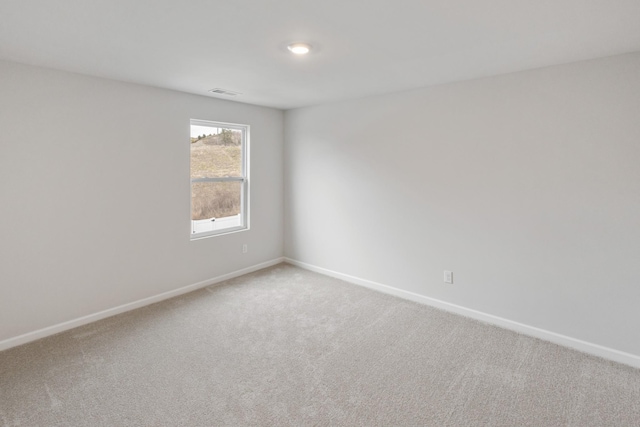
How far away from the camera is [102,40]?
2.26m

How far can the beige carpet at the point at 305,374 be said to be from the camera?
2045mm

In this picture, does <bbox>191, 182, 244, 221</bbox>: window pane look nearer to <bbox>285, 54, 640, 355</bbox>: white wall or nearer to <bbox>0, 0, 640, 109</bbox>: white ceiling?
<bbox>285, 54, 640, 355</bbox>: white wall

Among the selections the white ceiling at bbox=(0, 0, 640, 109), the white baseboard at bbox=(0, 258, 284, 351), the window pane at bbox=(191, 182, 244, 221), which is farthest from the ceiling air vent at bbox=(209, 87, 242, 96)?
the white baseboard at bbox=(0, 258, 284, 351)

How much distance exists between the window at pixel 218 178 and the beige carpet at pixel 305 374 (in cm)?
126

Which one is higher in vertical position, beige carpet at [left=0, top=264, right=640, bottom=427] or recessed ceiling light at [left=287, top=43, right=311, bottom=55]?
recessed ceiling light at [left=287, top=43, right=311, bottom=55]

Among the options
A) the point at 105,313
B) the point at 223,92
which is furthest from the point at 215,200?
the point at 105,313

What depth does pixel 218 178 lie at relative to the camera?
4.34 m

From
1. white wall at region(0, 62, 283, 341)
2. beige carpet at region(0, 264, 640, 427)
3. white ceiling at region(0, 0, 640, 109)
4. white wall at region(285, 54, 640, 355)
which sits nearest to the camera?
white ceiling at region(0, 0, 640, 109)

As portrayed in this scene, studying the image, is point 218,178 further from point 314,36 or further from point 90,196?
point 314,36

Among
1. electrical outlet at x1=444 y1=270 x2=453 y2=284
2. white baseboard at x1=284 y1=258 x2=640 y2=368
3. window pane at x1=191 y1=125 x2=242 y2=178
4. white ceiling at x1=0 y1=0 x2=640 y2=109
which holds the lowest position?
white baseboard at x1=284 y1=258 x2=640 y2=368

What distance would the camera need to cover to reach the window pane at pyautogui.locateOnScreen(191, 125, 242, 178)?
4.11m

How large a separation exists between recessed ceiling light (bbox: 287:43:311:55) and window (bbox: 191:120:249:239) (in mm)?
2062

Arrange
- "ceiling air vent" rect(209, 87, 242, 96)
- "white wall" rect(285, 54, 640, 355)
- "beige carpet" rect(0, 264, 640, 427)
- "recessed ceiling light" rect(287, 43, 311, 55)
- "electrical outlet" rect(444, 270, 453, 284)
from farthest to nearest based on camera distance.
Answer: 1. "ceiling air vent" rect(209, 87, 242, 96)
2. "electrical outlet" rect(444, 270, 453, 284)
3. "white wall" rect(285, 54, 640, 355)
4. "recessed ceiling light" rect(287, 43, 311, 55)
5. "beige carpet" rect(0, 264, 640, 427)

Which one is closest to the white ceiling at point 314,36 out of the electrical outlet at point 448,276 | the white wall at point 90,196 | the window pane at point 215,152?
the white wall at point 90,196
